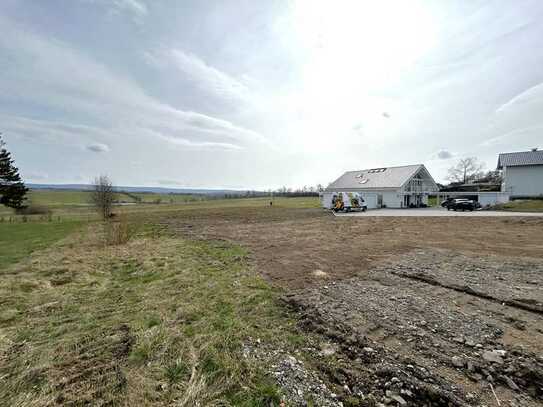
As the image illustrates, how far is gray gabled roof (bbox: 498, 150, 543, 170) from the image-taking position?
30120 mm

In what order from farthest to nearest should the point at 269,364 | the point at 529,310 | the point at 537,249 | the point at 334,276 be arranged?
the point at 537,249 → the point at 334,276 → the point at 529,310 → the point at 269,364

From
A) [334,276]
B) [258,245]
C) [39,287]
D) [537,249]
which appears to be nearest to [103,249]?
[39,287]

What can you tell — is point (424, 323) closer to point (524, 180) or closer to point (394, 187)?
point (394, 187)

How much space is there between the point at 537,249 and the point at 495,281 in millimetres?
5730

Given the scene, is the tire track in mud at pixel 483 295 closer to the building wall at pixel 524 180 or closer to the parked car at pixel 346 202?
the parked car at pixel 346 202

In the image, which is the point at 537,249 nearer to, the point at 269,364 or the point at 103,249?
the point at 269,364

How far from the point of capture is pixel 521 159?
3128 centimetres

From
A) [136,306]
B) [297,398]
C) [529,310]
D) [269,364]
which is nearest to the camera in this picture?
[297,398]

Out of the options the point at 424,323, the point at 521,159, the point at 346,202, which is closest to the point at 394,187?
the point at 346,202

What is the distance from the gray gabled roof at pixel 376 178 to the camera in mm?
32125

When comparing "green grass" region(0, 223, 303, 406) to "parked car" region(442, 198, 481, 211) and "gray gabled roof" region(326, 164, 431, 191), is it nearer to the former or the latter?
"parked car" region(442, 198, 481, 211)

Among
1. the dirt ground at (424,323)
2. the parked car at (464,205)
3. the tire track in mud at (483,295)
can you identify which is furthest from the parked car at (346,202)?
the tire track in mud at (483,295)

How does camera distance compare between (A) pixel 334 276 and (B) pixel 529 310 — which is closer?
(B) pixel 529 310

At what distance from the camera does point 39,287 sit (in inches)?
222
